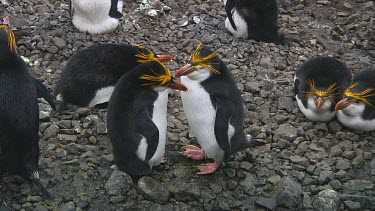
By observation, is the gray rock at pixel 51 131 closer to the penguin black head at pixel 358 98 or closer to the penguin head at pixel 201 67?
the penguin head at pixel 201 67

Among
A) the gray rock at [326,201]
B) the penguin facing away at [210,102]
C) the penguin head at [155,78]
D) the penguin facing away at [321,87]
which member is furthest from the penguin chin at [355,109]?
the penguin head at [155,78]

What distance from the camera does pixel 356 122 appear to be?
545 centimetres

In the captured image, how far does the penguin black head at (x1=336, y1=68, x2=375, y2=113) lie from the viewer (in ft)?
17.6

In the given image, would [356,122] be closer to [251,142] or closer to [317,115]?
[317,115]

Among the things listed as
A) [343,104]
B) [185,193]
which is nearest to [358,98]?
[343,104]

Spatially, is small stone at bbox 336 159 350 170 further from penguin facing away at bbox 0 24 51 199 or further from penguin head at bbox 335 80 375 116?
penguin facing away at bbox 0 24 51 199

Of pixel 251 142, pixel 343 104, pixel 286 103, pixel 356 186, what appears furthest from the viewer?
pixel 286 103

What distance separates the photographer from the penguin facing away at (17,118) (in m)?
4.33

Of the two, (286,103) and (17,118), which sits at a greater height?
(17,118)

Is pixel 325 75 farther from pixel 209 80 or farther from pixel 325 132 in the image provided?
pixel 209 80

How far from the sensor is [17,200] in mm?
4473

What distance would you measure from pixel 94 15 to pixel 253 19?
65.7 inches

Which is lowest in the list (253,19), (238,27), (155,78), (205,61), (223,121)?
(238,27)

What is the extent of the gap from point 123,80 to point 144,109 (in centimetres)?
27
